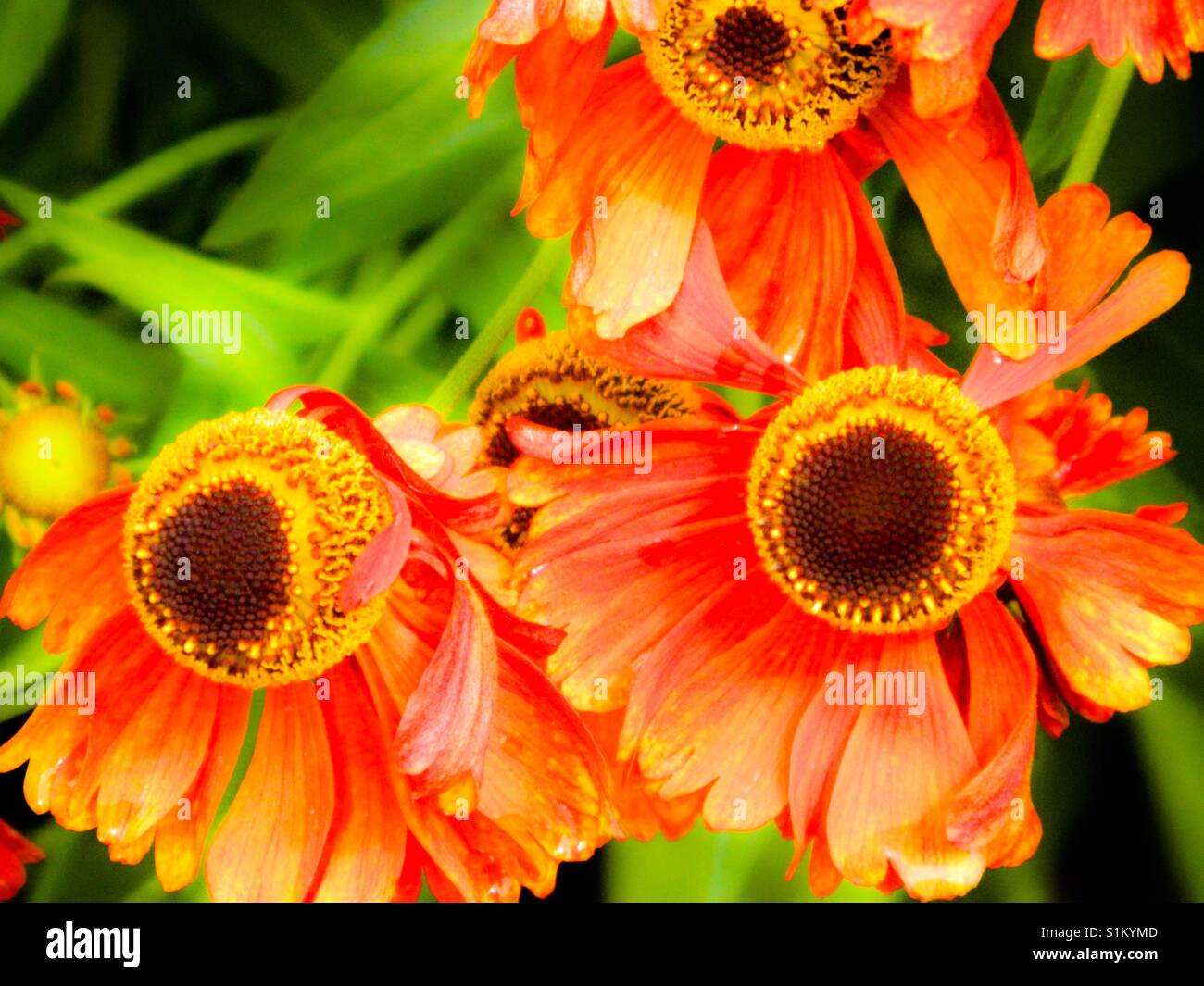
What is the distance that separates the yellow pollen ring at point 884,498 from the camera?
0.67 metres

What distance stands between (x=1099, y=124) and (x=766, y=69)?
0.20 m

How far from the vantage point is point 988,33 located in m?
0.58

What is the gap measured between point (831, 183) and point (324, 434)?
0.98ft

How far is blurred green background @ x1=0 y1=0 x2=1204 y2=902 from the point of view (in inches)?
27.9

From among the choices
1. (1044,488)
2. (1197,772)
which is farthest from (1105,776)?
(1044,488)

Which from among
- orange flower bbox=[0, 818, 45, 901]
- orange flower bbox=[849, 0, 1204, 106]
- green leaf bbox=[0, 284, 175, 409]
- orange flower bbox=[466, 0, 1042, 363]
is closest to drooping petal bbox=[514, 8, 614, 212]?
orange flower bbox=[466, 0, 1042, 363]

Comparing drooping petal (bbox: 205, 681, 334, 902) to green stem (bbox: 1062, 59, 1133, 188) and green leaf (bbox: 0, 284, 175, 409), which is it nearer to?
green leaf (bbox: 0, 284, 175, 409)

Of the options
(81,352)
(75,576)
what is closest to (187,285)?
(81,352)

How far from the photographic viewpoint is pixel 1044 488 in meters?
0.68

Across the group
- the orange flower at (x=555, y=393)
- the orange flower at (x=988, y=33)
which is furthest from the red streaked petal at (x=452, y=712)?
the orange flower at (x=988, y=33)

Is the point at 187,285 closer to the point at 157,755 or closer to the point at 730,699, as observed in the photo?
the point at 157,755

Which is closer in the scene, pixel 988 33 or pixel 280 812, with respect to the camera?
pixel 988 33

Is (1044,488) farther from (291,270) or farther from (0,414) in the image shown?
(0,414)

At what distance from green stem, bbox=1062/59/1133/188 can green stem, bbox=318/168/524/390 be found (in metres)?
0.32
